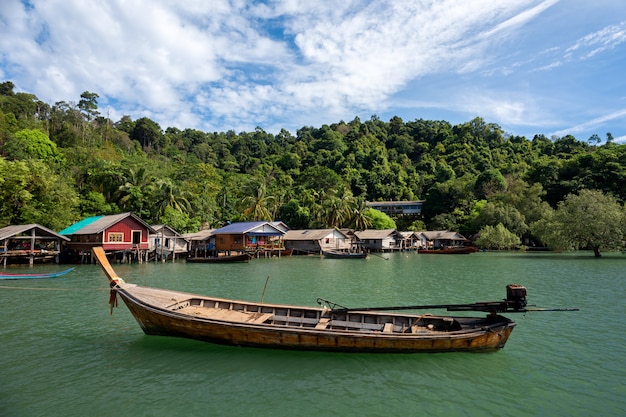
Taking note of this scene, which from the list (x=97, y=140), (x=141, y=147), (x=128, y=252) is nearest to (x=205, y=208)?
(x=128, y=252)

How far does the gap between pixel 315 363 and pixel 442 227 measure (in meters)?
72.7

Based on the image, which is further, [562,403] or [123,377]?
[123,377]

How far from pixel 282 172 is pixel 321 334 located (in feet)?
289

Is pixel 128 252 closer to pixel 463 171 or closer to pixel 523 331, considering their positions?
pixel 523 331

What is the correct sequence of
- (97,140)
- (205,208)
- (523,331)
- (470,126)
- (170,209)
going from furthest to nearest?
1. (470,126)
2. (97,140)
3. (205,208)
4. (170,209)
5. (523,331)

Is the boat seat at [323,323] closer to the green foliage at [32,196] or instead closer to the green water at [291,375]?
the green water at [291,375]

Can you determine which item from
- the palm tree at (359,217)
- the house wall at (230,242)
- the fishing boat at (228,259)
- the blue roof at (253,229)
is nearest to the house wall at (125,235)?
the fishing boat at (228,259)

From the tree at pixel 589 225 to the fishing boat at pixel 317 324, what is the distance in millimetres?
40501

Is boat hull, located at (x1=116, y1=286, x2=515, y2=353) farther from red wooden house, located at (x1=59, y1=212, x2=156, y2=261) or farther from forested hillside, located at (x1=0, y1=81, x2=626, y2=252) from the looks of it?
forested hillside, located at (x1=0, y1=81, x2=626, y2=252)

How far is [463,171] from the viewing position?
95750 mm

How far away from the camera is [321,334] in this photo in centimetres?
978

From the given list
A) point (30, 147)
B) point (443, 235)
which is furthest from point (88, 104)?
point (443, 235)

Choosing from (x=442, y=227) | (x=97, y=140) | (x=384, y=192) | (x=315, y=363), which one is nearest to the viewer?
(x=315, y=363)

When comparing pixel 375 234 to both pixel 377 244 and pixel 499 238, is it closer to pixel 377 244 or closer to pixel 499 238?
pixel 377 244
